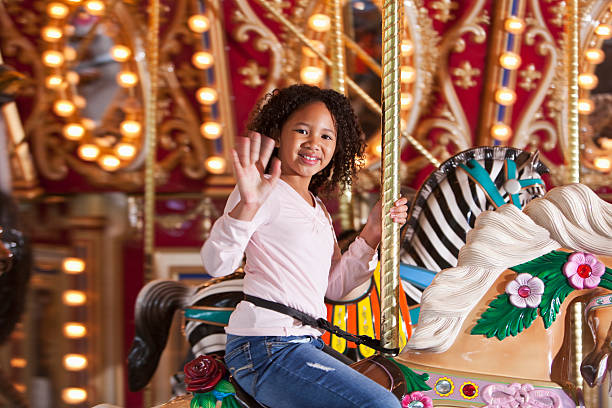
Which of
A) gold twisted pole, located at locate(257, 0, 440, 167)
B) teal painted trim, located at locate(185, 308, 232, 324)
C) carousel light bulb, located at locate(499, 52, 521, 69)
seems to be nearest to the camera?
teal painted trim, located at locate(185, 308, 232, 324)

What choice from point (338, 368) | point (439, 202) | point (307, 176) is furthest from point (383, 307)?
point (439, 202)

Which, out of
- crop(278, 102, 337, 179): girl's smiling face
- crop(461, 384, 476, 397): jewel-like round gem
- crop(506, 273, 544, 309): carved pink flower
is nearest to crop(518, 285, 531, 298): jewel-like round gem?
crop(506, 273, 544, 309): carved pink flower

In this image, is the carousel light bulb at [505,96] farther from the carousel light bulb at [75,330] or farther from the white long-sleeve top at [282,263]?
the carousel light bulb at [75,330]

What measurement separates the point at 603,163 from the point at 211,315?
218 cm

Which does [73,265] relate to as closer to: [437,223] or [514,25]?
[437,223]

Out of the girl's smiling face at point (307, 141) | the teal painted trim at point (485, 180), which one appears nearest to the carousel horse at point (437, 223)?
the teal painted trim at point (485, 180)

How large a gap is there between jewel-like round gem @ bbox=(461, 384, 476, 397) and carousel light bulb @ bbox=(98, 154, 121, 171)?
2.60 metres

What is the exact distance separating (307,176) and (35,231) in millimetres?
2625

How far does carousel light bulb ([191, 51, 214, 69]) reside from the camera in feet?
11.4

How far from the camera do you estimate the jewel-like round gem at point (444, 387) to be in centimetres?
147

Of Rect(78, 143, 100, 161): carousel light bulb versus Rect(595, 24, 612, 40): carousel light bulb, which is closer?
Rect(595, 24, 612, 40): carousel light bulb

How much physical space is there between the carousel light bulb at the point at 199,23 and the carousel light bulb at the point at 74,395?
1967mm

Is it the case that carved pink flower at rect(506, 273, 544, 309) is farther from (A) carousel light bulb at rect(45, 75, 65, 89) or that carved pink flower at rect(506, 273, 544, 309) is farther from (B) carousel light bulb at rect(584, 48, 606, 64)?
(A) carousel light bulb at rect(45, 75, 65, 89)

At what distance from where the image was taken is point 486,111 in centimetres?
361
